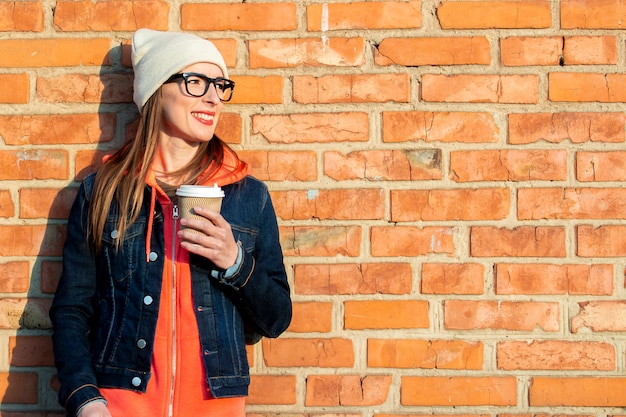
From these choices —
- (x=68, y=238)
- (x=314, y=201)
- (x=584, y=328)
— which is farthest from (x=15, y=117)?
(x=584, y=328)

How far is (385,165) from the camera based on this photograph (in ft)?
8.48

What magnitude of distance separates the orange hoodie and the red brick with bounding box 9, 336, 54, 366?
1.46 feet

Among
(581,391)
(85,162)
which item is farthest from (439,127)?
(85,162)

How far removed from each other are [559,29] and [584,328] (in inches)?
41.7

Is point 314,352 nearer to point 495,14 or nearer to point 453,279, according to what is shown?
point 453,279

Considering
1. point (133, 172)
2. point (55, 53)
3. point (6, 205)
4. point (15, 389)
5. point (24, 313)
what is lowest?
point (15, 389)

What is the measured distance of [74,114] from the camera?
8.61 ft

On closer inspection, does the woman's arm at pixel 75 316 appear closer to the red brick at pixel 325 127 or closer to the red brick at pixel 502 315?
the red brick at pixel 325 127

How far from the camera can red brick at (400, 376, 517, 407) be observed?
8.37 feet

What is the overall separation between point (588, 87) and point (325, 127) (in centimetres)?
94

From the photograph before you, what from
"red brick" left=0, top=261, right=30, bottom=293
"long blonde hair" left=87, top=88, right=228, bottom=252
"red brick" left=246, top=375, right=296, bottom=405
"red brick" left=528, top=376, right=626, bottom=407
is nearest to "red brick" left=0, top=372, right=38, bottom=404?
"red brick" left=0, top=261, right=30, bottom=293

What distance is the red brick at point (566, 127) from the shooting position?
8.40ft

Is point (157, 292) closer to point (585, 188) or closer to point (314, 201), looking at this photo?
point (314, 201)

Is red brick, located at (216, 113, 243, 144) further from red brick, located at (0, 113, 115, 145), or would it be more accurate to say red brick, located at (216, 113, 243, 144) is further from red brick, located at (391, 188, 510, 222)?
red brick, located at (391, 188, 510, 222)
